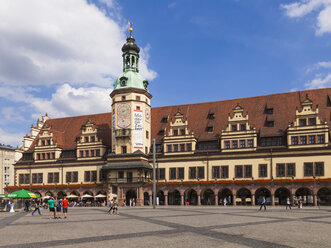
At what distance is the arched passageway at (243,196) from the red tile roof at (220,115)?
9.14 metres

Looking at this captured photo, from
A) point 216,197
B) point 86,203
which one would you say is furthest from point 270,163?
point 86,203

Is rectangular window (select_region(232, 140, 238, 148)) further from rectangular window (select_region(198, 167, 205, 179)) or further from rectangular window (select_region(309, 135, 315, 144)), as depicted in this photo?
rectangular window (select_region(309, 135, 315, 144))

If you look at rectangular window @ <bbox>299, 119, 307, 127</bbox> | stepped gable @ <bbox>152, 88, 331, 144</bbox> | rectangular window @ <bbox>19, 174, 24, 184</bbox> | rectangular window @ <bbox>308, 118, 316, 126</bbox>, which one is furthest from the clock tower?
rectangular window @ <bbox>308, 118, 316, 126</bbox>

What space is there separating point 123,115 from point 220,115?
16.2m

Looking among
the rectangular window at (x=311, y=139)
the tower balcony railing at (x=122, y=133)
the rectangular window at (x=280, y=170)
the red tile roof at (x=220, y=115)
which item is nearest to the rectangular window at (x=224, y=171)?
the red tile roof at (x=220, y=115)

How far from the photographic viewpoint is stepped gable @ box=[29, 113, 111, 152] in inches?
2836

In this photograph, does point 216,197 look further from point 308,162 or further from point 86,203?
point 86,203

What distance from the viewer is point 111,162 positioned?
212ft

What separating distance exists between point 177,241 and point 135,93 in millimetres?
49354

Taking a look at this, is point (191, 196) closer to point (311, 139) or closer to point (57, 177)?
point (311, 139)

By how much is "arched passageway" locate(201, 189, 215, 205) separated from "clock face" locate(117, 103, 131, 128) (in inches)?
661

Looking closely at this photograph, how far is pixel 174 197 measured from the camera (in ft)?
207

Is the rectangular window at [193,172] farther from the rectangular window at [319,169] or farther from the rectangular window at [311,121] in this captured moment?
the rectangular window at [311,121]

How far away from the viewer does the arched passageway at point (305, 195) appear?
55.7 meters
